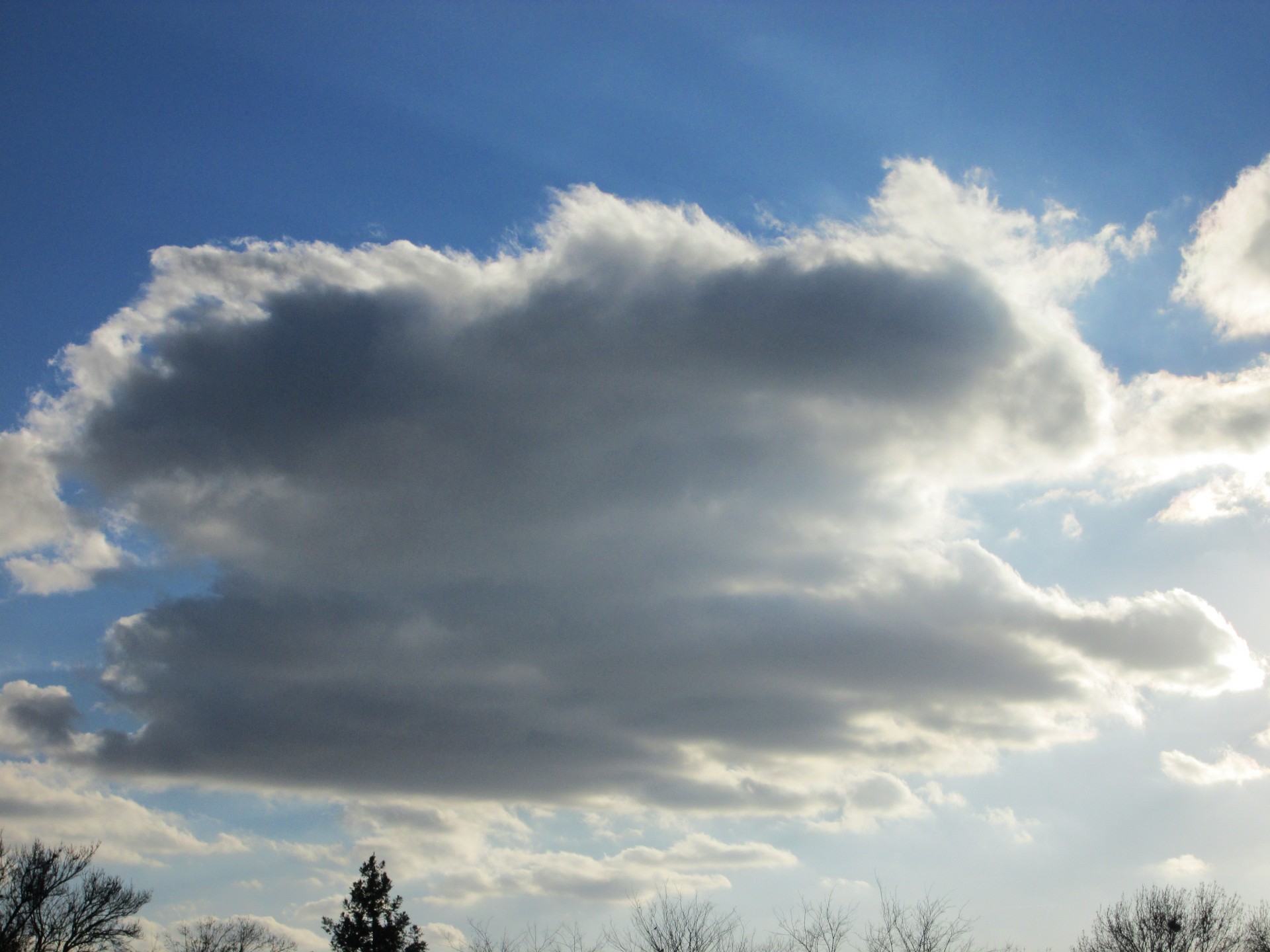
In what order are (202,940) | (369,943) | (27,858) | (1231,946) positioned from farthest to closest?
(202,940)
(27,858)
(369,943)
(1231,946)

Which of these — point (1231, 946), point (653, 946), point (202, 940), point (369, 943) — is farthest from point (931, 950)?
point (202, 940)

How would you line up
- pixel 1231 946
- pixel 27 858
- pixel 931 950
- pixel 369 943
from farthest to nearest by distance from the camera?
pixel 27 858 < pixel 369 943 < pixel 1231 946 < pixel 931 950

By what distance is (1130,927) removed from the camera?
5616 cm

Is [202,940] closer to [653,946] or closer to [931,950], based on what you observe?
[653,946]

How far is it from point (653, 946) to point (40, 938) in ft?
139

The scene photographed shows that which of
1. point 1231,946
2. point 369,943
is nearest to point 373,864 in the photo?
point 369,943

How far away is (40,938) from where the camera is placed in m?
62.0

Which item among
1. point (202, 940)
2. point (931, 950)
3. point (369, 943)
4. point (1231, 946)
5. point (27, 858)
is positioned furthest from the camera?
point (202, 940)

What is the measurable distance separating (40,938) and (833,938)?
167 ft

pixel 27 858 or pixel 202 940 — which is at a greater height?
pixel 27 858

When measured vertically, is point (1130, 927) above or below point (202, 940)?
above

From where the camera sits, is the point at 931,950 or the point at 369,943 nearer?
the point at 931,950

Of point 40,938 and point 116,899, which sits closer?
point 40,938

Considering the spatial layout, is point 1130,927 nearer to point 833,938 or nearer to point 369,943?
point 833,938
